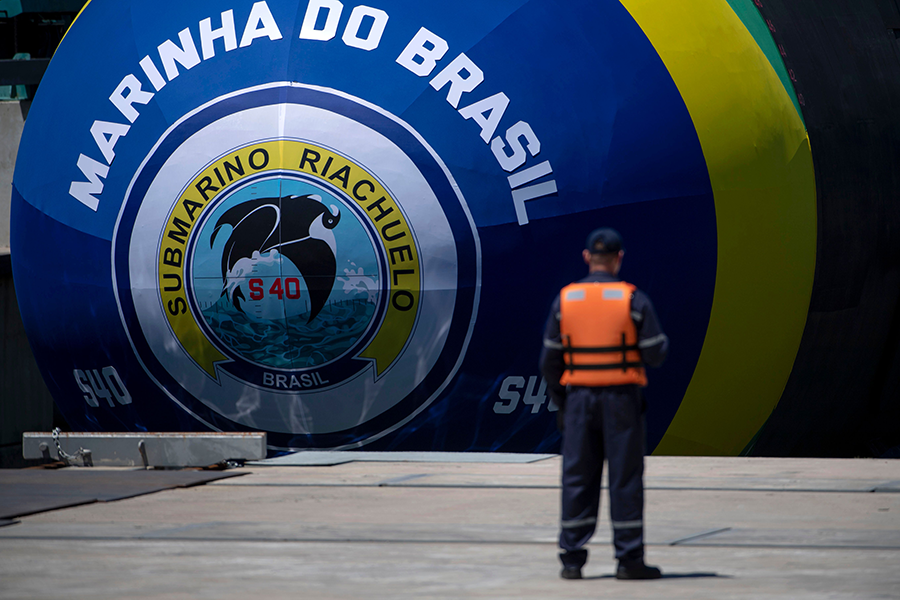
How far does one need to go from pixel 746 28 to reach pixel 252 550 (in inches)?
219

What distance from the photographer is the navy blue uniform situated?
17.0 ft

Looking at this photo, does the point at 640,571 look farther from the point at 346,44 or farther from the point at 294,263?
the point at 346,44

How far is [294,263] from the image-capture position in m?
8.72

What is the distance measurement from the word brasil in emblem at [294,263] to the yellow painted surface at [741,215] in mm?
2057

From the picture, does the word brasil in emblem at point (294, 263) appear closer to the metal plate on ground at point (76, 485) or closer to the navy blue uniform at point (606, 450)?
the metal plate on ground at point (76, 485)

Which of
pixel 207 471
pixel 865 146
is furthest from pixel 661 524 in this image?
pixel 865 146

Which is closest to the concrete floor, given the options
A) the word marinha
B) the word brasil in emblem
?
the word brasil in emblem

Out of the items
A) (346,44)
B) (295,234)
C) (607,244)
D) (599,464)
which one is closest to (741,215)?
(346,44)

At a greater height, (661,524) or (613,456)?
(613,456)

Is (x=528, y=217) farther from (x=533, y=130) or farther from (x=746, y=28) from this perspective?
(x=746, y=28)

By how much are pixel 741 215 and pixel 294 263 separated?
2985mm

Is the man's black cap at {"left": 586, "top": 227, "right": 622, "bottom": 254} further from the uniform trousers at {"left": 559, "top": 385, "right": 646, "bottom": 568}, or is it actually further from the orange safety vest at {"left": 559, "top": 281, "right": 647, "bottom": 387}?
the uniform trousers at {"left": 559, "top": 385, "right": 646, "bottom": 568}

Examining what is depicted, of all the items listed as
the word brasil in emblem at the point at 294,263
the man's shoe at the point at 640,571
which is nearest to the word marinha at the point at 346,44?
the word brasil in emblem at the point at 294,263

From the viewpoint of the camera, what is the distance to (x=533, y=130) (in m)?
8.52
